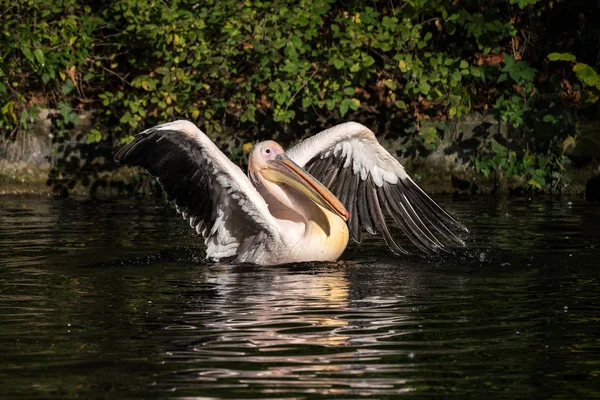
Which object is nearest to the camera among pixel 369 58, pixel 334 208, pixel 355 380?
pixel 355 380

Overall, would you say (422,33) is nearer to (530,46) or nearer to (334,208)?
(530,46)

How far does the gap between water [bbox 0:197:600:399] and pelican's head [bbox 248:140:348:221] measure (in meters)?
0.42

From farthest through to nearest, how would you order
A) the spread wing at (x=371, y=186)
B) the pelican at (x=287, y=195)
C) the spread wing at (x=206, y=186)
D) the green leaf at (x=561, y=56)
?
1. the green leaf at (x=561, y=56)
2. the spread wing at (x=371, y=186)
3. the pelican at (x=287, y=195)
4. the spread wing at (x=206, y=186)

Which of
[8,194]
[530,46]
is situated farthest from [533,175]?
[8,194]

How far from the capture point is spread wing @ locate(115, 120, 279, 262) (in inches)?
320

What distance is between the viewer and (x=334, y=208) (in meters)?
8.17

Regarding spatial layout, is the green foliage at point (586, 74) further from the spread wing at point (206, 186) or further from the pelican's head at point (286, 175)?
the spread wing at point (206, 186)

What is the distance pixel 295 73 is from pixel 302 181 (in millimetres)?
5221

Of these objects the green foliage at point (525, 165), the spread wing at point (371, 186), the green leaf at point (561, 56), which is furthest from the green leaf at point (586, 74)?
the spread wing at point (371, 186)

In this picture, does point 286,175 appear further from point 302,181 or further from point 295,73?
point 295,73

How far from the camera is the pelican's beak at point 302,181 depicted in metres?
8.19

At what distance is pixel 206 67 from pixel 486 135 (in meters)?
3.11

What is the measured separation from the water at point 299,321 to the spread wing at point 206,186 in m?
0.27

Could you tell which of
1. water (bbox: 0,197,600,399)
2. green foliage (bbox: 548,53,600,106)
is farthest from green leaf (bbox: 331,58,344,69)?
water (bbox: 0,197,600,399)
